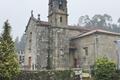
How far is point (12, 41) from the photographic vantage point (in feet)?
79.7

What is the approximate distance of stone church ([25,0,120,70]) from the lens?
37.4 meters

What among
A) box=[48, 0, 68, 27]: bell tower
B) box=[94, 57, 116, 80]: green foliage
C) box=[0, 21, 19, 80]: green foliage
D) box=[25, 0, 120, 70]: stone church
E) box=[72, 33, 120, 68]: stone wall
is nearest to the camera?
box=[0, 21, 19, 80]: green foliage

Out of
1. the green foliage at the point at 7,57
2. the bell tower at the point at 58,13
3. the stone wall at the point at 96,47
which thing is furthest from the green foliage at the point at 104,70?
the bell tower at the point at 58,13

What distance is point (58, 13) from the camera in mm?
41438

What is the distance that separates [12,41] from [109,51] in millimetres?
17659

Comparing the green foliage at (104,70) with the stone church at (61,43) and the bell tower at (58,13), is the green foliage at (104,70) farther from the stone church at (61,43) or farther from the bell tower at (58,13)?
the bell tower at (58,13)

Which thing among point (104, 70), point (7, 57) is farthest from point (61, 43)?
point (7, 57)

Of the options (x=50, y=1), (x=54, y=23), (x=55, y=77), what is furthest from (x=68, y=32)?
(x=55, y=77)

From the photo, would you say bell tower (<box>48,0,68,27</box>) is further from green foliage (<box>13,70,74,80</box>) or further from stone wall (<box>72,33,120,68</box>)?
green foliage (<box>13,70,74,80</box>)

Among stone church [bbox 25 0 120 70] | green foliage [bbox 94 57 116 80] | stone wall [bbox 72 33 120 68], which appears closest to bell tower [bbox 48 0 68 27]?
stone church [bbox 25 0 120 70]

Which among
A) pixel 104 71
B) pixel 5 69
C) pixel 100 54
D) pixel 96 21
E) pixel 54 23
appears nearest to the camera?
pixel 5 69

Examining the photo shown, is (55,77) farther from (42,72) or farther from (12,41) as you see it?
(12,41)

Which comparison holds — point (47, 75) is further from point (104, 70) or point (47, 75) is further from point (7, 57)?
point (7, 57)

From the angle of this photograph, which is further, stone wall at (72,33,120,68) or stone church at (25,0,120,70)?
stone church at (25,0,120,70)
